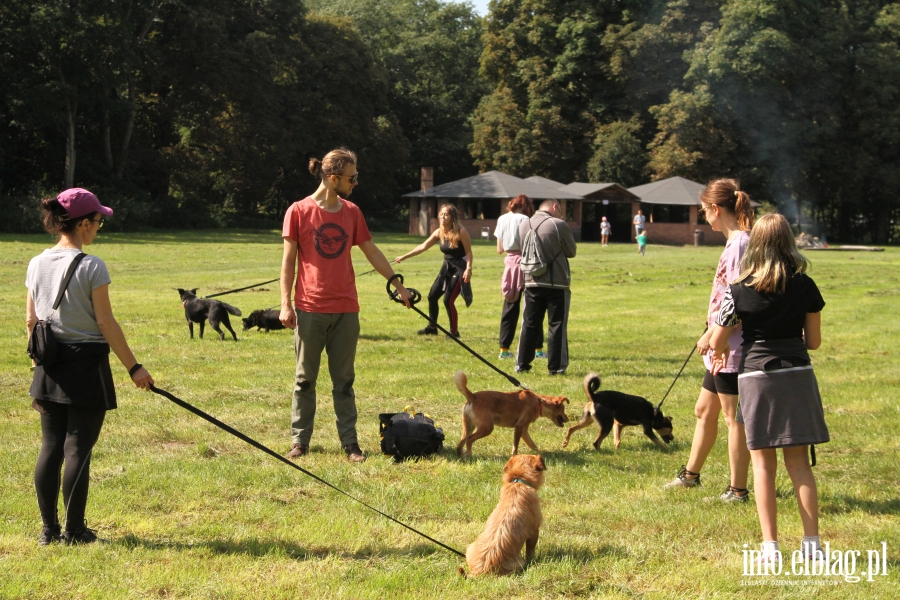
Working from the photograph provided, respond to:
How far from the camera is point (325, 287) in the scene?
19.4ft

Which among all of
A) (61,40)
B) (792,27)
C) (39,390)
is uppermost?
(792,27)

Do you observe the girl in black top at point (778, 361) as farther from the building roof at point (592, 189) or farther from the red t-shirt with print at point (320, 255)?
the building roof at point (592, 189)

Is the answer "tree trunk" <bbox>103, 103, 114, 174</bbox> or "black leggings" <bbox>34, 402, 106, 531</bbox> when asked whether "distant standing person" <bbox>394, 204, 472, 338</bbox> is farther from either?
"tree trunk" <bbox>103, 103, 114, 174</bbox>

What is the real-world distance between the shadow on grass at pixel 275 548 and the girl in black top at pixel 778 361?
1.53 m

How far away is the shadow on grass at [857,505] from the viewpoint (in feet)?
16.9

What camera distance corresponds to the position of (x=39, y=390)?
4191 mm

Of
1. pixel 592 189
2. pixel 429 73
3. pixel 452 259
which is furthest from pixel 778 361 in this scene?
pixel 429 73

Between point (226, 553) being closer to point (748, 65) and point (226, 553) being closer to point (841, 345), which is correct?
point (841, 345)

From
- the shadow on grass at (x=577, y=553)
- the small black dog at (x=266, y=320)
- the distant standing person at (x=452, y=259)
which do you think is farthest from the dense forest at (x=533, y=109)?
the shadow on grass at (x=577, y=553)

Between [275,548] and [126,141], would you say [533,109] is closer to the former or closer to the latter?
[126,141]

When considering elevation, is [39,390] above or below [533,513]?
above

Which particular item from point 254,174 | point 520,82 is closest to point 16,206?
point 254,174

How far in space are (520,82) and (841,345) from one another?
1776 inches

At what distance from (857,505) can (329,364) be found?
336cm
